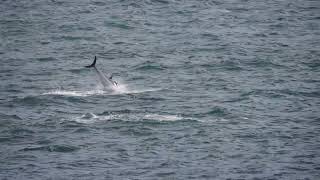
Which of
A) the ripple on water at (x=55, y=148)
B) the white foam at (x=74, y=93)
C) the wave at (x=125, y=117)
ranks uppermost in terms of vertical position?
the ripple on water at (x=55, y=148)

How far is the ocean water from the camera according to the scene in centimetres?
4338

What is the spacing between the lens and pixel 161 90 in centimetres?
5738

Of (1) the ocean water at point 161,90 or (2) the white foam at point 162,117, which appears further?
(2) the white foam at point 162,117

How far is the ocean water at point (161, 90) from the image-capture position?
43375mm

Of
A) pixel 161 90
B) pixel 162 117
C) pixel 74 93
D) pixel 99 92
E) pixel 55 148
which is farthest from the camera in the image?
pixel 161 90

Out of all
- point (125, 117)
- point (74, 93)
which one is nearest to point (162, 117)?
point (125, 117)

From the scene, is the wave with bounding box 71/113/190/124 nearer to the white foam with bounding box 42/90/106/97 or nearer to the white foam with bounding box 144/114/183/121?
the white foam with bounding box 144/114/183/121

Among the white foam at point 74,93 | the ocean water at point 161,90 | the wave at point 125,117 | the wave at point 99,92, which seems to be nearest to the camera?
the ocean water at point 161,90

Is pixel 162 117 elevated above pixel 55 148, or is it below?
below

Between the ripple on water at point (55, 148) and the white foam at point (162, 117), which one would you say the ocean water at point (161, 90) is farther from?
the white foam at point (162, 117)

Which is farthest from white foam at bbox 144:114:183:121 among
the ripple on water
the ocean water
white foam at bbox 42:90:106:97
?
white foam at bbox 42:90:106:97

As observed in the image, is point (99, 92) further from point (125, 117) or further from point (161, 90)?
point (125, 117)

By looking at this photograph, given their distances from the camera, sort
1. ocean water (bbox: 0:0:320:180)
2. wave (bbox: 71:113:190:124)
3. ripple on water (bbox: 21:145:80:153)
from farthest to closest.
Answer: wave (bbox: 71:113:190:124) → ripple on water (bbox: 21:145:80:153) → ocean water (bbox: 0:0:320:180)

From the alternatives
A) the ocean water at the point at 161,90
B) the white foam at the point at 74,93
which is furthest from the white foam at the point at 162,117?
the white foam at the point at 74,93
